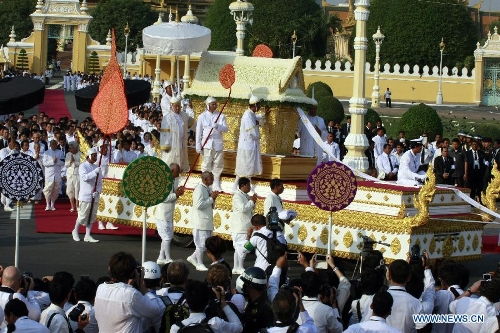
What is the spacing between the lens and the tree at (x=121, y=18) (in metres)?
73.0

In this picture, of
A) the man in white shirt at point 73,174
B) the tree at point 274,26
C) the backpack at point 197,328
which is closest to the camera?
the backpack at point 197,328

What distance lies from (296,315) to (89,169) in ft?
30.8

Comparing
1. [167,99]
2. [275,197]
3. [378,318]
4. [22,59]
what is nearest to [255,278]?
[378,318]

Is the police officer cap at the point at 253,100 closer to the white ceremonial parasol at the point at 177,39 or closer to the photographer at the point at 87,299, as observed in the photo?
the white ceremonial parasol at the point at 177,39

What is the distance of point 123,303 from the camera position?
8742 mm

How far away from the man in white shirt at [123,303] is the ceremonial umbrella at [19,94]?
1092cm

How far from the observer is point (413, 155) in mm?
16750

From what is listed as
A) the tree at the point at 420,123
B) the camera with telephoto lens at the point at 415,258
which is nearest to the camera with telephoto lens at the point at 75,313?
the camera with telephoto lens at the point at 415,258

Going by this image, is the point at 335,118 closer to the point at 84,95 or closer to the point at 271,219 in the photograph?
the point at 84,95

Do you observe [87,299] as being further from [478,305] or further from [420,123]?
[420,123]

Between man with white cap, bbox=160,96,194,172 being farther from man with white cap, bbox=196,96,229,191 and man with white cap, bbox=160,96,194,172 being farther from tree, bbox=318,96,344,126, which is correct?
tree, bbox=318,96,344,126

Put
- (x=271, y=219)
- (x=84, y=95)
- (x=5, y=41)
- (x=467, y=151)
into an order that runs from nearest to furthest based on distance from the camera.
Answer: (x=271, y=219)
(x=467, y=151)
(x=84, y=95)
(x=5, y=41)

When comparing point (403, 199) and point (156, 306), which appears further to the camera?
point (403, 199)

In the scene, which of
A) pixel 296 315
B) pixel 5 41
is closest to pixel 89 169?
pixel 296 315
